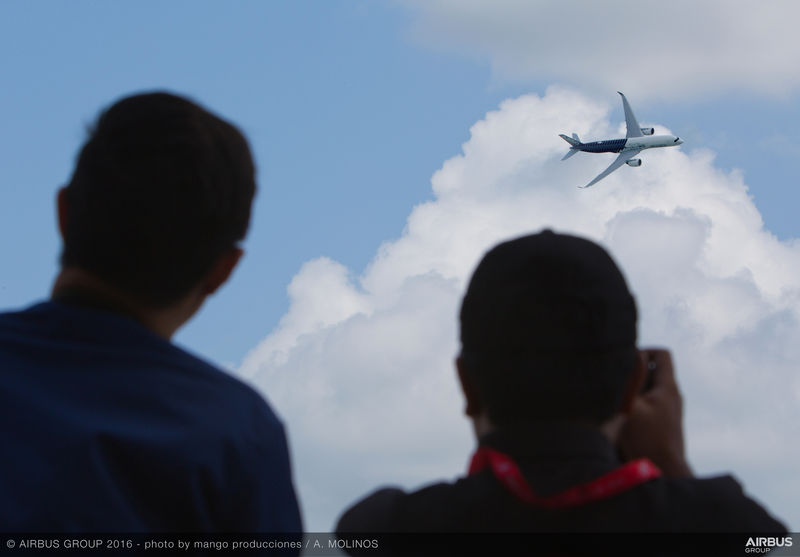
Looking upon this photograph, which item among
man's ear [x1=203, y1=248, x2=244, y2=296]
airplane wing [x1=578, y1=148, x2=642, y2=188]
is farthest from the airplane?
man's ear [x1=203, y1=248, x2=244, y2=296]

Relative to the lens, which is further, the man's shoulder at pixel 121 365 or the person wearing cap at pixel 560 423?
the man's shoulder at pixel 121 365

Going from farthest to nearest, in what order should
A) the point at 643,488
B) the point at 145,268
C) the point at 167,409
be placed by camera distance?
the point at 145,268, the point at 167,409, the point at 643,488

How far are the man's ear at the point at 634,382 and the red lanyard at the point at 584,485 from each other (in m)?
0.36

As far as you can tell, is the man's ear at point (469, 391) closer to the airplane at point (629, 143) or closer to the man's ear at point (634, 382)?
the man's ear at point (634, 382)

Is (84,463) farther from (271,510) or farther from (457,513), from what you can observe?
(457,513)

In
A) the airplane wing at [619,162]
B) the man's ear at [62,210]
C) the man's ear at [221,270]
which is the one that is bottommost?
the man's ear at [221,270]

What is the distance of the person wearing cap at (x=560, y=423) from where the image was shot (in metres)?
3.33

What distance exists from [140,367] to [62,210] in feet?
2.88

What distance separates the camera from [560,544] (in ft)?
11.1

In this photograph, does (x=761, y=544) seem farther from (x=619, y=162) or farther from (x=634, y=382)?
(x=619, y=162)

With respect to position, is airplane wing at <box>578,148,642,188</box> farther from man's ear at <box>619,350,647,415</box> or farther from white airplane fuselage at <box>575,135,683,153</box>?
man's ear at <box>619,350,647,415</box>

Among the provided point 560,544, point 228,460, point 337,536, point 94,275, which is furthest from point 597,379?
point 94,275

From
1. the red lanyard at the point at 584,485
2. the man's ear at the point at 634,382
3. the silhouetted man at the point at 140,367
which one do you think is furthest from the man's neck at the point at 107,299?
the man's ear at the point at 634,382

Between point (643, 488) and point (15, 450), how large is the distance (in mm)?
2379
